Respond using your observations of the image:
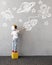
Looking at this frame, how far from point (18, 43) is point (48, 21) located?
66cm

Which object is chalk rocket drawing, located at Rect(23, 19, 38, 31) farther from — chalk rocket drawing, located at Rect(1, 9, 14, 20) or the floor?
the floor

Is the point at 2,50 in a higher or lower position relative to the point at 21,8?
lower

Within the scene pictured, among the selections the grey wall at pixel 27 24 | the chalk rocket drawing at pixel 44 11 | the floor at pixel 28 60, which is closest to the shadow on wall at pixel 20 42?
the grey wall at pixel 27 24

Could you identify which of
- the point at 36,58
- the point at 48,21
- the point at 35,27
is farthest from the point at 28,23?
the point at 36,58

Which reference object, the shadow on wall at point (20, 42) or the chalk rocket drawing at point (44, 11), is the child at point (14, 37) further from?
the chalk rocket drawing at point (44, 11)

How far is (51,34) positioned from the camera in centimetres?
312

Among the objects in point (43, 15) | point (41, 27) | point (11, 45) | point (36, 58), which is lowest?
point (36, 58)

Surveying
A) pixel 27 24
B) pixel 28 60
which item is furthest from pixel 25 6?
pixel 28 60

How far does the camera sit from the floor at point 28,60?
2.74 m

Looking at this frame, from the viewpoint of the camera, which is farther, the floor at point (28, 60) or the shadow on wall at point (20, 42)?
the shadow on wall at point (20, 42)

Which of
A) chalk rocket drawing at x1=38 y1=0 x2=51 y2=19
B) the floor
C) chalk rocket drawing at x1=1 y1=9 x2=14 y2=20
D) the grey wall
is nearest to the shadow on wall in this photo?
the grey wall

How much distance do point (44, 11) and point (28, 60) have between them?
0.90 meters

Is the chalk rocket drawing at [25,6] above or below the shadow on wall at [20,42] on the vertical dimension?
above

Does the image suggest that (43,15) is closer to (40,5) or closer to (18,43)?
(40,5)
